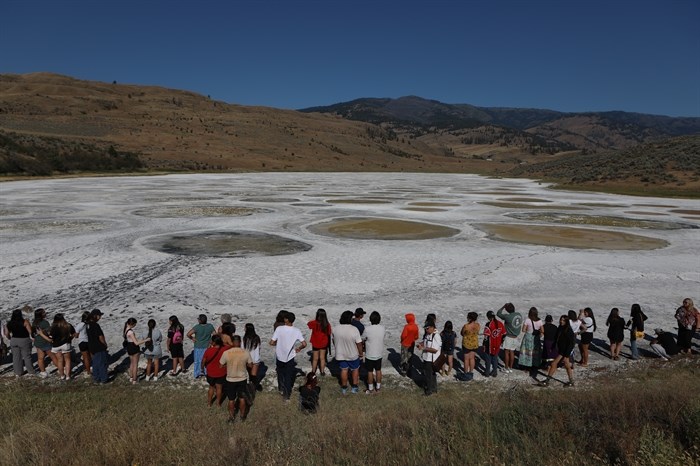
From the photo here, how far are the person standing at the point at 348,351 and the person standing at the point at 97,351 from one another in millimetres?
4238

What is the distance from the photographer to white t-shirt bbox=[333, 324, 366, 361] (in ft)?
27.2

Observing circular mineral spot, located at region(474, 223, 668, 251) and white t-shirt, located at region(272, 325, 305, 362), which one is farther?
circular mineral spot, located at region(474, 223, 668, 251)

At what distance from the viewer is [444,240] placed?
880 inches

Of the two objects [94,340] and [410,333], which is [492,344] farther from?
[94,340]

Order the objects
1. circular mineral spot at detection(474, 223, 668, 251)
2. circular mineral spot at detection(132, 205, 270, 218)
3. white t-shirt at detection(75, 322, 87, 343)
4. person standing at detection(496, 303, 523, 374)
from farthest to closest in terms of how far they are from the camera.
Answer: circular mineral spot at detection(132, 205, 270, 218)
circular mineral spot at detection(474, 223, 668, 251)
person standing at detection(496, 303, 523, 374)
white t-shirt at detection(75, 322, 87, 343)

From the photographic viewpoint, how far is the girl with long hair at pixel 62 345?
8.45 m

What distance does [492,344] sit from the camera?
28.8 ft

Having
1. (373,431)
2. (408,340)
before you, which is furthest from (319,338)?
(373,431)

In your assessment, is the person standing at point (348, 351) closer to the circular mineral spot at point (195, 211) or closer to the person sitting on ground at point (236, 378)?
the person sitting on ground at point (236, 378)

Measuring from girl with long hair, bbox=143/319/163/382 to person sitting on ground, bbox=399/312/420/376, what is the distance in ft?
15.1

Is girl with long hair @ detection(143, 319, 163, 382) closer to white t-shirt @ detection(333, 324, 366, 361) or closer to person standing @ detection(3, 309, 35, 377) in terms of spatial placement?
person standing @ detection(3, 309, 35, 377)

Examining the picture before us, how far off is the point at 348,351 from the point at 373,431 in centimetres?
264

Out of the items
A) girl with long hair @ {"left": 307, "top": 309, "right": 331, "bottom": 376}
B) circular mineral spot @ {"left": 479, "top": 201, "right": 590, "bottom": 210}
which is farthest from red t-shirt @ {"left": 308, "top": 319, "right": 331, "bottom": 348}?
circular mineral spot @ {"left": 479, "top": 201, "right": 590, "bottom": 210}

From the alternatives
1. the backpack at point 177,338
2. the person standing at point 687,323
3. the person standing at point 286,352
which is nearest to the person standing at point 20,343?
the backpack at point 177,338
